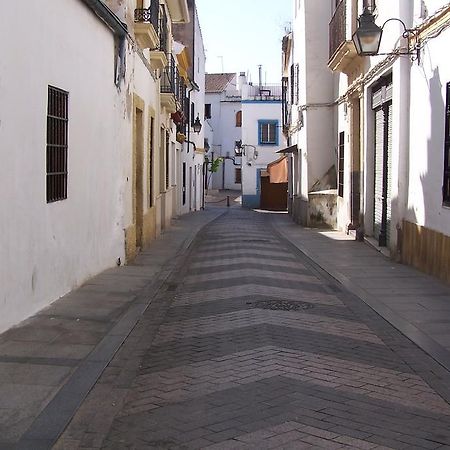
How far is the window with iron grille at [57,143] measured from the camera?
8117mm

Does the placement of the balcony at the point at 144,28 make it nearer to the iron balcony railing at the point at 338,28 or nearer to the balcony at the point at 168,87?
the iron balcony railing at the point at 338,28

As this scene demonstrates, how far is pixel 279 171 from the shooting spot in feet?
129

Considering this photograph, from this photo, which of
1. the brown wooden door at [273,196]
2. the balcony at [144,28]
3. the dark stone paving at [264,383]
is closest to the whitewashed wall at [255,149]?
the brown wooden door at [273,196]

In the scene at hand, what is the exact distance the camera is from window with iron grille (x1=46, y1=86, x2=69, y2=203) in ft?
26.6

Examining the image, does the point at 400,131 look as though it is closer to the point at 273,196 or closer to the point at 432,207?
the point at 432,207

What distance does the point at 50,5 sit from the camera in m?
7.74

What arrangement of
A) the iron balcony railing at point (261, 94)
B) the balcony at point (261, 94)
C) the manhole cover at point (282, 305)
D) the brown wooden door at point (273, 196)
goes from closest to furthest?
the manhole cover at point (282, 305) → the brown wooden door at point (273, 196) → the balcony at point (261, 94) → the iron balcony railing at point (261, 94)

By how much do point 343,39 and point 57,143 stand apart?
11.0 metres

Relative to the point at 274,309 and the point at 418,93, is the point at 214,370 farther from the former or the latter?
the point at 418,93

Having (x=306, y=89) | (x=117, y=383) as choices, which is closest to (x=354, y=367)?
(x=117, y=383)

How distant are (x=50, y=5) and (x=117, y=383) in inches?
170

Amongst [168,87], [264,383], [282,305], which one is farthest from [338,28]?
[264,383]

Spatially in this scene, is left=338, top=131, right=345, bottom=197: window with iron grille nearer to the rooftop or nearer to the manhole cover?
the manhole cover

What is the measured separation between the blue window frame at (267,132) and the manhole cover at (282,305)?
3768 centimetres
